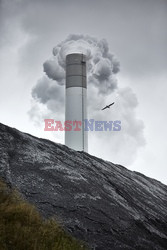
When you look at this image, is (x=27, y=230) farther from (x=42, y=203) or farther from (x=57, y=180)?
(x=57, y=180)

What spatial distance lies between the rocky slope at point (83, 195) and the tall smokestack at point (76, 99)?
19.1 meters

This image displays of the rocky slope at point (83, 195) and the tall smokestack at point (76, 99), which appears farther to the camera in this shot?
the tall smokestack at point (76, 99)

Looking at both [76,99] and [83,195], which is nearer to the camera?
[83,195]

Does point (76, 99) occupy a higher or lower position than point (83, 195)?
higher

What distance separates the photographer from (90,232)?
8.22m

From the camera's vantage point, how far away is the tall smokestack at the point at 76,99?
33656 mm

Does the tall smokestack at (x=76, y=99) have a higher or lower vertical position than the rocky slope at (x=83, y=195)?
higher

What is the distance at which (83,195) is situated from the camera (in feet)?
33.2

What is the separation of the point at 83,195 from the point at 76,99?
2467 cm

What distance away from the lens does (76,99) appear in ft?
112

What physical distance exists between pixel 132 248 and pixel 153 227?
8.18 feet

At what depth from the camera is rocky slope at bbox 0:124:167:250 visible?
28.0 feet

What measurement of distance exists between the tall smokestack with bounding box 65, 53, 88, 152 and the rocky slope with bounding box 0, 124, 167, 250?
19.1 meters

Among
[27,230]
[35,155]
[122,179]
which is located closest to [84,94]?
[122,179]
